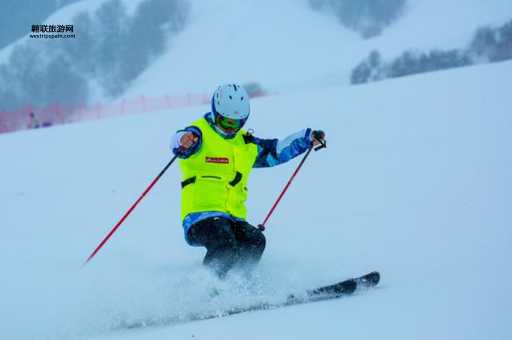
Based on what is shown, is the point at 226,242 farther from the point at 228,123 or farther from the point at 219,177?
the point at 228,123

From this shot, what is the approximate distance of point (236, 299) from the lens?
351 cm

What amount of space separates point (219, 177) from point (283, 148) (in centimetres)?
62

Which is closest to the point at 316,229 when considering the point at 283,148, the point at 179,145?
the point at 283,148

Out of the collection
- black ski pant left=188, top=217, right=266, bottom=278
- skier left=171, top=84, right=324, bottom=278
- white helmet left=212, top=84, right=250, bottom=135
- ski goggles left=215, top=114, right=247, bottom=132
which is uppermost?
white helmet left=212, top=84, right=250, bottom=135

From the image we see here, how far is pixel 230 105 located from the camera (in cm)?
408

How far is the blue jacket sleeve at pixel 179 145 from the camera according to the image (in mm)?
3986

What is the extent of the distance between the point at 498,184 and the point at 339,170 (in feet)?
7.80

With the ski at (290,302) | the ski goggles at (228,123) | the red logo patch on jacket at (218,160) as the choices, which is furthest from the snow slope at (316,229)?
the ski goggles at (228,123)

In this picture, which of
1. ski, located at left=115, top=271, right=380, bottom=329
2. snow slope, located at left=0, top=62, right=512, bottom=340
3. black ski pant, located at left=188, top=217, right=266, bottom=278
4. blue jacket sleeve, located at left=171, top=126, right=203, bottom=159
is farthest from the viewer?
blue jacket sleeve, located at left=171, top=126, right=203, bottom=159

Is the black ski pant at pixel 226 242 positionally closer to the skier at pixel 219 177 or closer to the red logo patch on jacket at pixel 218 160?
the skier at pixel 219 177

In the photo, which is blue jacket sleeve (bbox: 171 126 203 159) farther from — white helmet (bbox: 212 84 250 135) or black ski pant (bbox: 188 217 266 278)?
black ski pant (bbox: 188 217 266 278)

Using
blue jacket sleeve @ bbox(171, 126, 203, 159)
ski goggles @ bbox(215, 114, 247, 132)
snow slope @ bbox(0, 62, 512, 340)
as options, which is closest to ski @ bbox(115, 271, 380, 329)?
snow slope @ bbox(0, 62, 512, 340)

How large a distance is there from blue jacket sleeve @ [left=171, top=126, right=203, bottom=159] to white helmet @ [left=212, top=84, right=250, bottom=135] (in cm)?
19

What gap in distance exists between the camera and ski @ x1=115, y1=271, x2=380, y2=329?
3.29 meters
